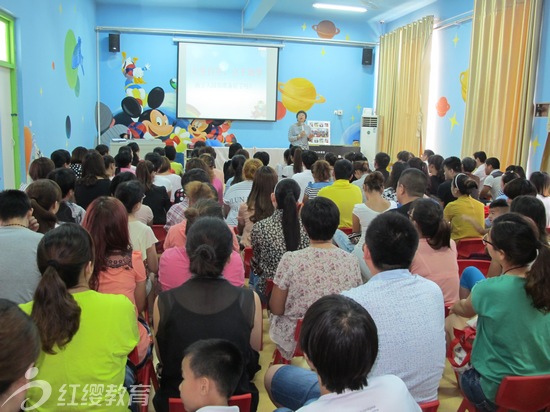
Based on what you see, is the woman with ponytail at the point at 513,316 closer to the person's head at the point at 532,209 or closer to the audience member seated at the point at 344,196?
the person's head at the point at 532,209

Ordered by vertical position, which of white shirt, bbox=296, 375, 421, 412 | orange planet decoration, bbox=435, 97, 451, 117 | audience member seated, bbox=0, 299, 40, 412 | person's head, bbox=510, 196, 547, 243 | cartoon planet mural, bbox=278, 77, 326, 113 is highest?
cartoon planet mural, bbox=278, 77, 326, 113

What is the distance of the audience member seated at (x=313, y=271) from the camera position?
91.8 inches

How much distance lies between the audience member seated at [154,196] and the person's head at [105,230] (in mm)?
1944

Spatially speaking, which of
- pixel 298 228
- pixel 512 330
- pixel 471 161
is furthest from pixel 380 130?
pixel 512 330

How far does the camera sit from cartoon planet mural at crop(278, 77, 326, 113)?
10.8 m

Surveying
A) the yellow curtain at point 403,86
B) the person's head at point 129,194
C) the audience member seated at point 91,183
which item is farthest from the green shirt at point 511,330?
the yellow curtain at point 403,86

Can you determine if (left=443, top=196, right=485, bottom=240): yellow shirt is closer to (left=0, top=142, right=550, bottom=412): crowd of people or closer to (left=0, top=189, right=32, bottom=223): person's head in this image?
(left=0, top=142, right=550, bottom=412): crowd of people

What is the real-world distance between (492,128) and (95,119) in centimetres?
728

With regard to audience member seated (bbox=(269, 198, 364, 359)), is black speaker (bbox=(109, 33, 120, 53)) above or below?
above

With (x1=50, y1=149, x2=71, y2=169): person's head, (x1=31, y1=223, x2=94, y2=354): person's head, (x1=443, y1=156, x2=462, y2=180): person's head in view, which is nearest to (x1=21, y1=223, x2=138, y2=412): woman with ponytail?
(x1=31, y1=223, x2=94, y2=354): person's head

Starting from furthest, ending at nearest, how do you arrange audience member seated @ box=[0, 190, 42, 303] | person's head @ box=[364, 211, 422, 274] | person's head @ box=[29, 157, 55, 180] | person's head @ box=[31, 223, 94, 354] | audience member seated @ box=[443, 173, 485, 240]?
person's head @ box=[29, 157, 55, 180]
audience member seated @ box=[443, 173, 485, 240]
audience member seated @ box=[0, 190, 42, 303]
person's head @ box=[364, 211, 422, 274]
person's head @ box=[31, 223, 94, 354]

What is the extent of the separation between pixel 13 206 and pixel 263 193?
169 cm

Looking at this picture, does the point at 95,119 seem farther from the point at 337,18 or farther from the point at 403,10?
the point at 403,10

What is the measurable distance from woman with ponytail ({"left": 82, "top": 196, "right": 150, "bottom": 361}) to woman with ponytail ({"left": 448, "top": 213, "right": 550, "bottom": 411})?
57.7 inches
